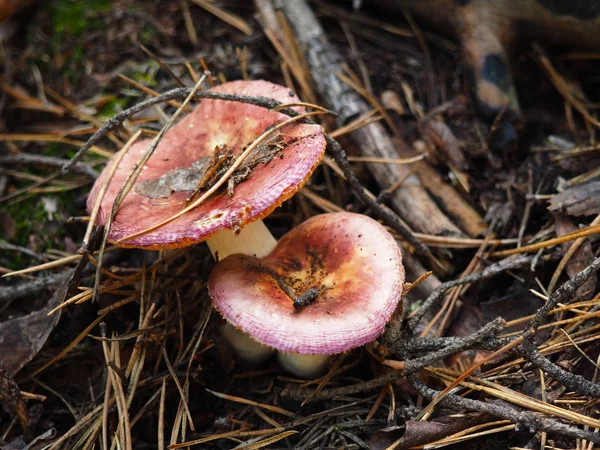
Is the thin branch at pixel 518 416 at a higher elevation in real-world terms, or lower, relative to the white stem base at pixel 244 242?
lower

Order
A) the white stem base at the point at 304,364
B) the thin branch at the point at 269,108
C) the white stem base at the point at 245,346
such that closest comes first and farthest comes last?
the thin branch at the point at 269,108
the white stem base at the point at 304,364
the white stem base at the point at 245,346

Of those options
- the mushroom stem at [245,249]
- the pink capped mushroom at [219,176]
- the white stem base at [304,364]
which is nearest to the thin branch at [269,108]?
the pink capped mushroom at [219,176]

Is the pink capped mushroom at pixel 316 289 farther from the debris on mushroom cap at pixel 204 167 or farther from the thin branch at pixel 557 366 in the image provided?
the thin branch at pixel 557 366

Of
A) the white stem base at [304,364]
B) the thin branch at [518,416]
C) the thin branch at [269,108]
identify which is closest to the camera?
the thin branch at [518,416]

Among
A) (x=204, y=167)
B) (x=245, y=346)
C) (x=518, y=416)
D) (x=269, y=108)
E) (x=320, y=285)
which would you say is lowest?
(x=245, y=346)

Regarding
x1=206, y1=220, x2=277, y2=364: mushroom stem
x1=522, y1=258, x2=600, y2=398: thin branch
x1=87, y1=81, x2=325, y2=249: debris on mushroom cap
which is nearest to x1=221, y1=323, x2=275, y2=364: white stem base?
x1=206, y1=220, x2=277, y2=364: mushroom stem

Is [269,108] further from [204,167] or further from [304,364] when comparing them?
[304,364]

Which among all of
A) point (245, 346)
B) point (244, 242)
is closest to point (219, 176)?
point (244, 242)

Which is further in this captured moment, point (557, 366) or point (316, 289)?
point (316, 289)
